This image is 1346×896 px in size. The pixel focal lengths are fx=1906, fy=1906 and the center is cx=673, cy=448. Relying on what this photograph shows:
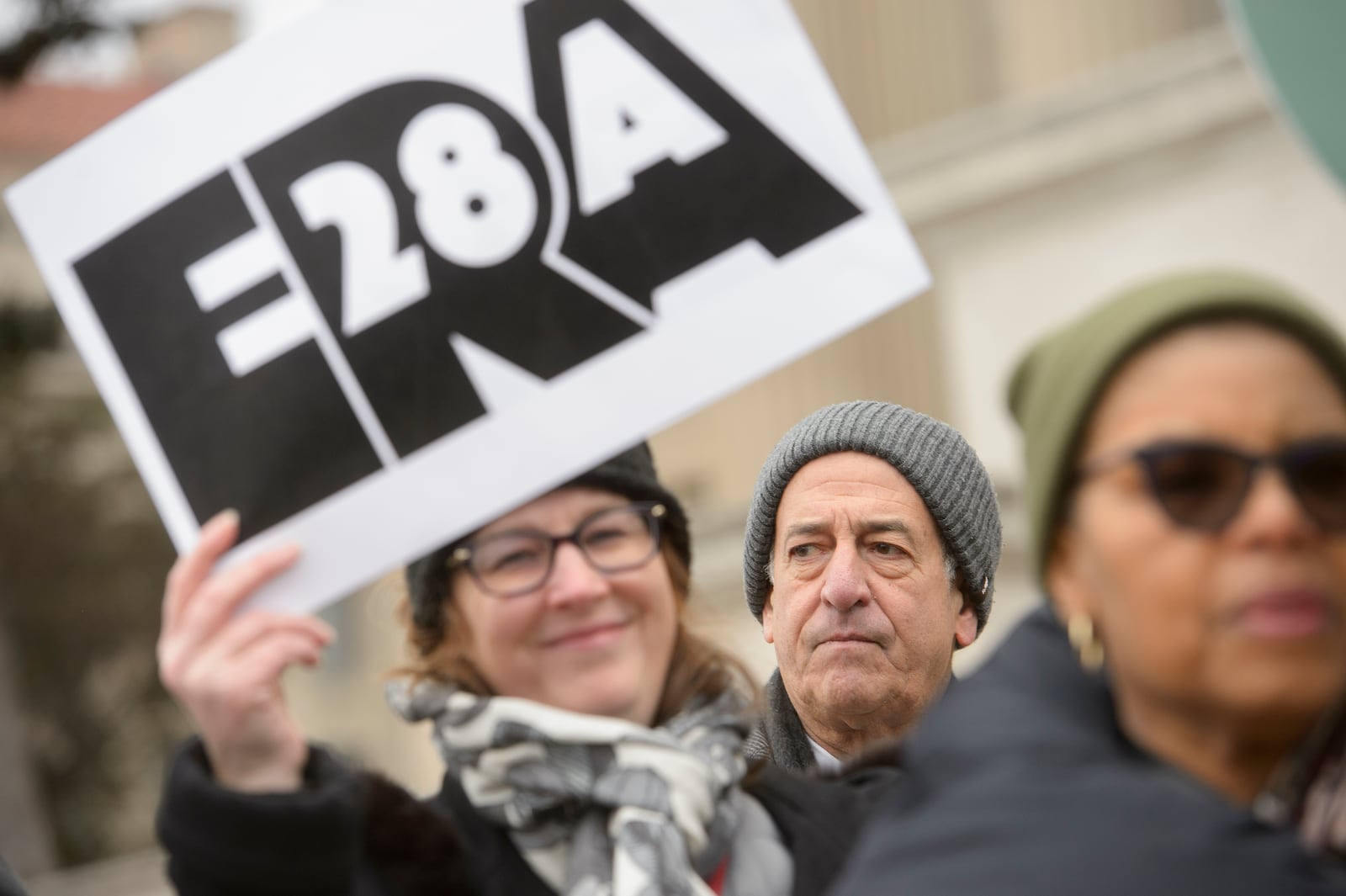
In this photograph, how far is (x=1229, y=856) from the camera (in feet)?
5.34

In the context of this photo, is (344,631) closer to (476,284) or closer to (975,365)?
(975,365)

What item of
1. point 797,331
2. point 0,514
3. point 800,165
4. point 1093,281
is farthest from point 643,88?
point 0,514

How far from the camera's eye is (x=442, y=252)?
233 centimetres

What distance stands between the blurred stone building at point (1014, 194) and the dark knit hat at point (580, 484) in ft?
32.9

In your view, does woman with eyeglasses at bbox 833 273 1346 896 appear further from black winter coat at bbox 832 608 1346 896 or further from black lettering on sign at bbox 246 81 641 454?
black lettering on sign at bbox 246 81 641 454

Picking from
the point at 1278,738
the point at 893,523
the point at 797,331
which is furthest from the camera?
the point at 893,523

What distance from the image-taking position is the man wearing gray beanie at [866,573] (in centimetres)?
300

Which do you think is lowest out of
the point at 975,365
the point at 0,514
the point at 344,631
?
the point at 344,631

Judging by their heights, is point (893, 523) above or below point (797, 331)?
below

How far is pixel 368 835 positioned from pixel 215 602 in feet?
1.17

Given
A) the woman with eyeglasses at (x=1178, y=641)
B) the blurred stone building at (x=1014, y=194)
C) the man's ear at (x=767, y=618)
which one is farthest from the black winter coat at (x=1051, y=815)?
the blurred stone building at (x=1014, y=194)

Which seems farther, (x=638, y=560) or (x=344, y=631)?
(x=344, y=631)

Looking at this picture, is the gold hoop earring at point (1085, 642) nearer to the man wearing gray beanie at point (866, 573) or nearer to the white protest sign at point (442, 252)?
the white protest sign at point (442, 252)

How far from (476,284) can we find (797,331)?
0.40 m
